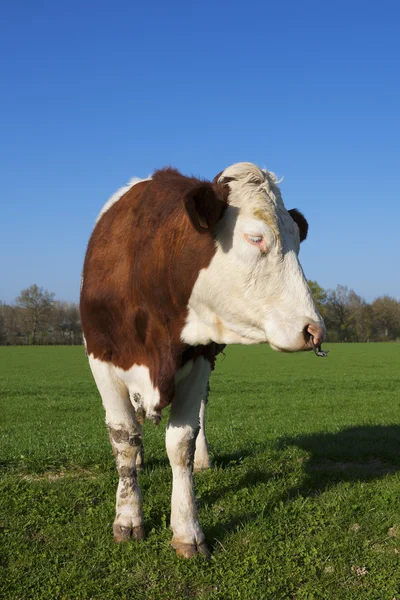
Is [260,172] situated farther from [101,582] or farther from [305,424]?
[305,424]

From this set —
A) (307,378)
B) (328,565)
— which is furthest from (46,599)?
(307,378)

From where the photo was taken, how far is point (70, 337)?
9544cm

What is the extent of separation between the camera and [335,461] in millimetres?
7652

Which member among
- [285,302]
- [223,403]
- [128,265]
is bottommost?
[223,403]

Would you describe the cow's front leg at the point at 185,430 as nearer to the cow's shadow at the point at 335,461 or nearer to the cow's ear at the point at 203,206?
the cow's shadow at the point at 335,461

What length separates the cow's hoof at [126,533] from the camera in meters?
4.91

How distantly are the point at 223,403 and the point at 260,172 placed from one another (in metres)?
15.9

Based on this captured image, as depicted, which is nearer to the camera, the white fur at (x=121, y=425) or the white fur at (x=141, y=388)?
the white fur at (x=141, y=388)

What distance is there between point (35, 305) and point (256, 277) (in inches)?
3850

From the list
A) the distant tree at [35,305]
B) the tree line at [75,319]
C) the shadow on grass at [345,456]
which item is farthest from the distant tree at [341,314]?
the shadow on grass at [345,456]

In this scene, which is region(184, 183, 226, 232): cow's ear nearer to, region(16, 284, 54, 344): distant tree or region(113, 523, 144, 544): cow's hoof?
region(113, 523, 144, 544): cow's hoof

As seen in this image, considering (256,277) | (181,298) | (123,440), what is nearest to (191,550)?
(123,440)

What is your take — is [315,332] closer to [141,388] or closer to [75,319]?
[141,388]

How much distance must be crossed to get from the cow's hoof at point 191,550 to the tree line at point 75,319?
3255 inches
